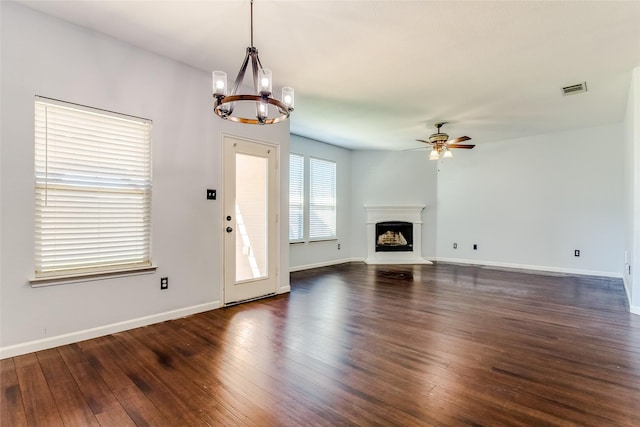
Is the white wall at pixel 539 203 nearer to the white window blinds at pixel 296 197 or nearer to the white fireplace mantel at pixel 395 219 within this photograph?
the white fireplace mantel at pixel 395 219

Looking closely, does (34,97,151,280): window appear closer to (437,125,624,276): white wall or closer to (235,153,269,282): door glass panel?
(235,153,269,282): door glass panel

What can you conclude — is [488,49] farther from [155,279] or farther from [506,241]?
[506,241]

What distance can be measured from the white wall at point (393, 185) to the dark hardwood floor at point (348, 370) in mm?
3688

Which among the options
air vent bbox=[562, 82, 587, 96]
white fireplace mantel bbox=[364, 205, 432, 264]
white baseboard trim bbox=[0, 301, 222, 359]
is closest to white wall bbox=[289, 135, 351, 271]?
white fireplace mantel bbox=[364, 205, 432, 264]

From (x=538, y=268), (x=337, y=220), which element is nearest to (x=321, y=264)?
(x=337, y=220)

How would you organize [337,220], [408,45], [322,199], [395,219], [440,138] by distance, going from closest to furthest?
[408,45]
[440,138]
[322,199]
[337,220]
[395,219]

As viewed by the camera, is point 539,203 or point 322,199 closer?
point 539,203

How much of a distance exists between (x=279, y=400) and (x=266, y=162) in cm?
294

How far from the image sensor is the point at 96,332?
9.16ft

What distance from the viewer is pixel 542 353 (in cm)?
250

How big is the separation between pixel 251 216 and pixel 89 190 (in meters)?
1.72

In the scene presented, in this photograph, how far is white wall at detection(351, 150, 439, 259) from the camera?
7430mm

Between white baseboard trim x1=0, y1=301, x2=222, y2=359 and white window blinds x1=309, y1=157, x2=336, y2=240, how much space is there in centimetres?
331

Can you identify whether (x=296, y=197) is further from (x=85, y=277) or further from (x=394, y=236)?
(x=85, y=277)
